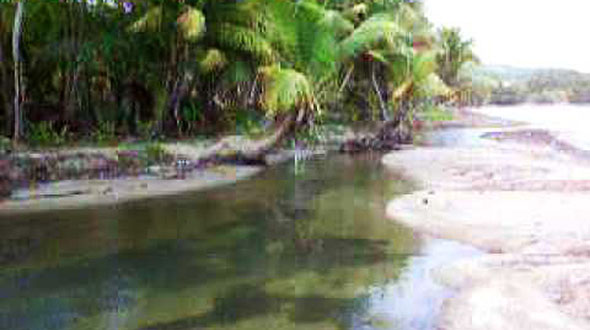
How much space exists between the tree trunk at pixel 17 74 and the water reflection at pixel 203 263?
3.70 metres

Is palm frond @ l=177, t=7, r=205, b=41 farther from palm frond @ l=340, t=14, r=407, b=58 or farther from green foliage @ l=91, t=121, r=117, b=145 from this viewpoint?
palm frond @ l=340, t=14, r=407, b=58

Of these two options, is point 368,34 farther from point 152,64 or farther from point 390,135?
point 152,64

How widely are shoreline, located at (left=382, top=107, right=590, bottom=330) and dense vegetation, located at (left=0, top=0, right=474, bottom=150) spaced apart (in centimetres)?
373

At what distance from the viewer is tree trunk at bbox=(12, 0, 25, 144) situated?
1063cm

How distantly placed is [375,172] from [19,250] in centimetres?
837

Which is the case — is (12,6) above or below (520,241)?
above

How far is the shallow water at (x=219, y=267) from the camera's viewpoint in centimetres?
486

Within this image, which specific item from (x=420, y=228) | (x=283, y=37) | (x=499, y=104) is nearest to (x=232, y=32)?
(x=283, y=37)

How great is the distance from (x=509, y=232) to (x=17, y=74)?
9028 mm

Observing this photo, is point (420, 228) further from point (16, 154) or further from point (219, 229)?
point (16, 154)

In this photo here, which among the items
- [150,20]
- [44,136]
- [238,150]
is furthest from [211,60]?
[44,136]

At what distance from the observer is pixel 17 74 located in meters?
11.0

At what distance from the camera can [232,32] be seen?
42.2ft

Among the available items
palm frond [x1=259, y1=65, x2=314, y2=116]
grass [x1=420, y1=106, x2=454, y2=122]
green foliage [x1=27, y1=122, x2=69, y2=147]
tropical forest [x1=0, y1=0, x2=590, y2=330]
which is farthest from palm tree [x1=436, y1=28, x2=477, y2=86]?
green foliage [x1=27, y1=122, x2=69, y2=147]
